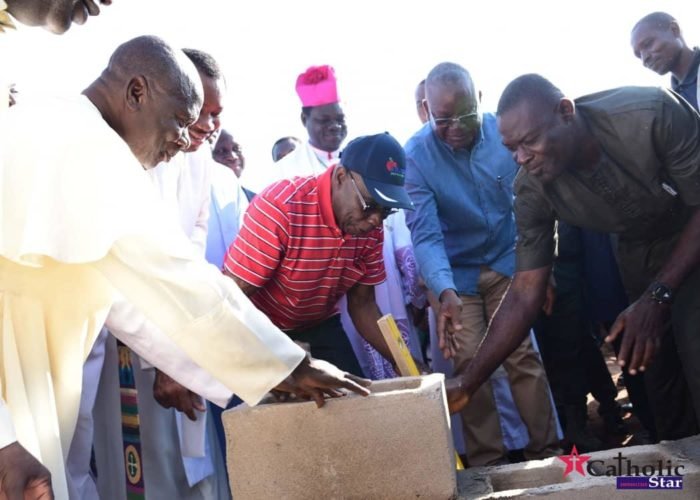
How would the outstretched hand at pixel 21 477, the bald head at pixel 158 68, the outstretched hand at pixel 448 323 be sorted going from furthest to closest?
the outstretched hand at pixel 448 323 < the bald head at pixel 158 68 < the outstretched hand at pixel 21 477

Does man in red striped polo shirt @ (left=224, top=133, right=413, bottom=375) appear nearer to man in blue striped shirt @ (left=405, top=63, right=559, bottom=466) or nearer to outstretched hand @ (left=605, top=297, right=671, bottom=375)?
man in blue striped shirt @ (left=405, top=63, right=559, bottom=466)

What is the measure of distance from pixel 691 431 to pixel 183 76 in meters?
2.85

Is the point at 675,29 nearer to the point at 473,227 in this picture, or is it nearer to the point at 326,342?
the point at 473,227

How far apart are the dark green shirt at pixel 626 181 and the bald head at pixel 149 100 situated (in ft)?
5.37

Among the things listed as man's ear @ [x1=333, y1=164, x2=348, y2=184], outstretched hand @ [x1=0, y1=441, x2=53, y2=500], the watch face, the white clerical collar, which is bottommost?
the watch face

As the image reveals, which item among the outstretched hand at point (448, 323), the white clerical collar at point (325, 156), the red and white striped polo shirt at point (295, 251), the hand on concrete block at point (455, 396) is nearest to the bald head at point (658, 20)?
the white clerical collar at point (325, 156)

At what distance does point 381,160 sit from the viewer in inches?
131

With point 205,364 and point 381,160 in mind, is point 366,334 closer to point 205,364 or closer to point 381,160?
point 381,160

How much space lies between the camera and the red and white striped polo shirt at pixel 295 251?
131 inches

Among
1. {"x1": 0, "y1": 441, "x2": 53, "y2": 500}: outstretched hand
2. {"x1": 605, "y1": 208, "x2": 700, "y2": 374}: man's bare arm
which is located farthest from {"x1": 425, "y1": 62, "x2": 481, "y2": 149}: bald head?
{"x1": 0, "y1": 441, "x2": 53, "y2": 500}: outstretched hand

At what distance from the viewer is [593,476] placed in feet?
8.37

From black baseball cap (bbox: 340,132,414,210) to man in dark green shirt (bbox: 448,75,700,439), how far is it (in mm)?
463

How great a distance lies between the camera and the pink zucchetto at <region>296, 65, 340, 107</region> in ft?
16.2

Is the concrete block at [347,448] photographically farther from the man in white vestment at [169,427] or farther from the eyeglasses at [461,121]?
the eyeglasses at [461,121]
